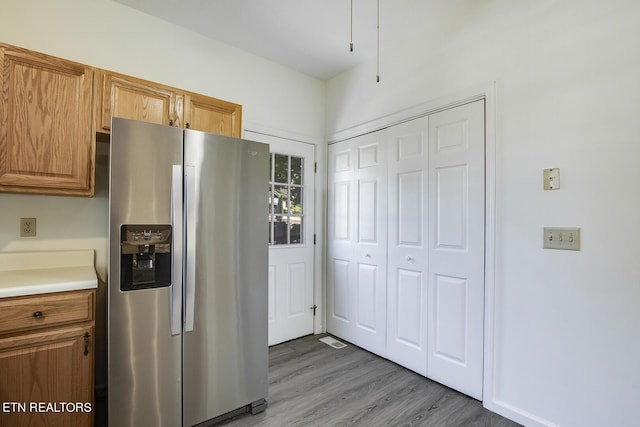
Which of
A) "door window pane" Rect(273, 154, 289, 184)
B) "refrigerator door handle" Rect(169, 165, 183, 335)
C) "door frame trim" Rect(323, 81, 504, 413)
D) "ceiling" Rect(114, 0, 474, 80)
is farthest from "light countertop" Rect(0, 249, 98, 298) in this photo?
"door frame trim" Rect(323, 81, 504, 413)

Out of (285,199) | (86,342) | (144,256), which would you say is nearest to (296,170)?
(285,199)

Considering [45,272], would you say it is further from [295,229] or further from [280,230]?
[295,229]

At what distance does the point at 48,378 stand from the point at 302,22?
2683mm

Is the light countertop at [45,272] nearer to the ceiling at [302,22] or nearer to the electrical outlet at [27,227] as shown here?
the electrical outlet at [27,227]

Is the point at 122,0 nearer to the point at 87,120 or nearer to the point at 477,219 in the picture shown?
the point at 87,120

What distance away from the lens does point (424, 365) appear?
2.43m

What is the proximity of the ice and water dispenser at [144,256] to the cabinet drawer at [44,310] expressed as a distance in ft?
0.75

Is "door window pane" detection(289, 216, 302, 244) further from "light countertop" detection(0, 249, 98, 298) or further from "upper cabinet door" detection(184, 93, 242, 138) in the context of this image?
"light countertop" detection(0, 249, 98, 298)

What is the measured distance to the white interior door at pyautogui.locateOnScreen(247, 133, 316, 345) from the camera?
303cm

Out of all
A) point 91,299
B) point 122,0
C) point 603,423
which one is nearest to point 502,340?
point 603,423

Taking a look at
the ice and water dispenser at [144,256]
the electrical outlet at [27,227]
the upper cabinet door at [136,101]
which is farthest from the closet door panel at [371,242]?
the electrical outlet at [27,227]

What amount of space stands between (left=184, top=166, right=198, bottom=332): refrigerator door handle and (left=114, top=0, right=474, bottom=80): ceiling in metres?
1.35

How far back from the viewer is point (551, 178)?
5.83 feet

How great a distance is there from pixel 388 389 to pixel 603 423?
1.18 m
